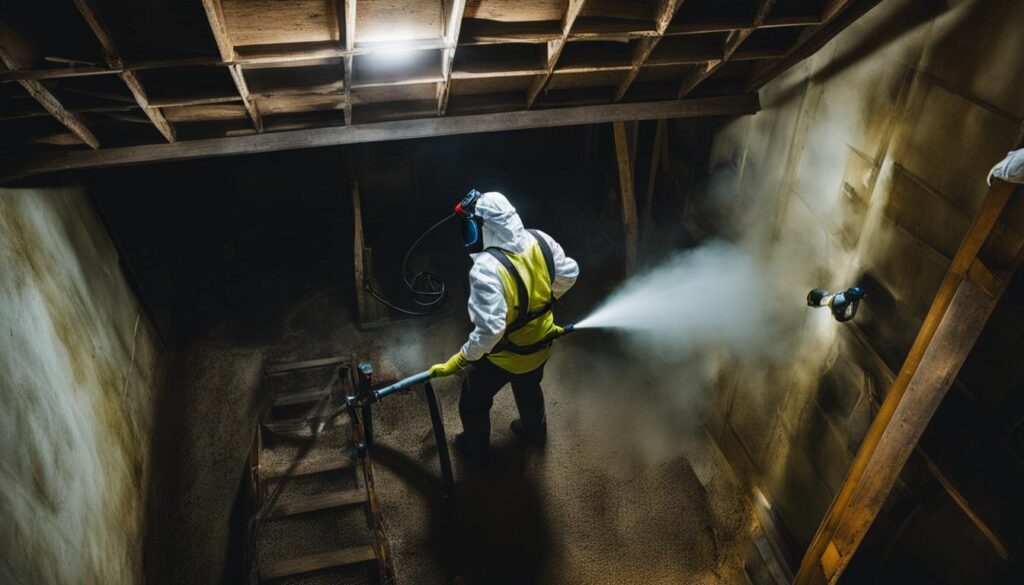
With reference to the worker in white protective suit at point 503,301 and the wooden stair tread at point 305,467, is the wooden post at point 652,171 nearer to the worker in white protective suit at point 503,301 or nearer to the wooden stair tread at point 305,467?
the worker in white protective suit at point 503,301

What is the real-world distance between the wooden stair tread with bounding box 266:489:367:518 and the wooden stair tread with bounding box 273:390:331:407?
38.4 inches

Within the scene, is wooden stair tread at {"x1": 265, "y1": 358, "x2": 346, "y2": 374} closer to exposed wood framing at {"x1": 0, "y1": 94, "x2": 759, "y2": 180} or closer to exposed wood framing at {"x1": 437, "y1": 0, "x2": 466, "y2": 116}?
exposed wood framing at {"x1": 0, "y1": 94, "x2": 759, "y2": 180}

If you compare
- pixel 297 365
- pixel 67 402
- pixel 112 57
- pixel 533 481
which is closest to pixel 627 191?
pixel 533 481

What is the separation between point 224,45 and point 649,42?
231 cm

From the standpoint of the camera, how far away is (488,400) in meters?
4.61

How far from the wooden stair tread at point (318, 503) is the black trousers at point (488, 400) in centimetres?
95

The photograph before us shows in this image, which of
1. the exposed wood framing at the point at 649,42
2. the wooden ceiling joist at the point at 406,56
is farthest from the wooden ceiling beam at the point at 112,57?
the exposed wood framing at the point at 649,42

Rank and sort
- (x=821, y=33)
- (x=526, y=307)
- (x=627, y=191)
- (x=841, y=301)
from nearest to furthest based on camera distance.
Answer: (x=841, y=301) < (x=821, y=33) < (x=526, y=307) < (x=627, y=191)

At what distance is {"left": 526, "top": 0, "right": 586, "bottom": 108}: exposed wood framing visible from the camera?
3.20 metres

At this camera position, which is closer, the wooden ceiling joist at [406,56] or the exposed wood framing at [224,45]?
the exposed wood framing at [224,45]

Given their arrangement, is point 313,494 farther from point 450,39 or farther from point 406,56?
point 450,39

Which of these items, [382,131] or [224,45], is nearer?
[224,45]

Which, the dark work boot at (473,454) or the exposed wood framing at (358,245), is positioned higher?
the exposed wood framing at (358,245)

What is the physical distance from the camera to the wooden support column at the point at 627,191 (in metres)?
5.57
